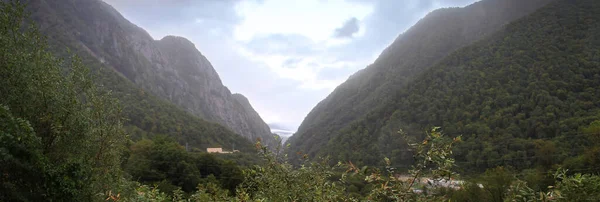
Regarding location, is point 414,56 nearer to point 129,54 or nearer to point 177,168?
point 177,168

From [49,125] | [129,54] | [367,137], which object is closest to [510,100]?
[367,137]

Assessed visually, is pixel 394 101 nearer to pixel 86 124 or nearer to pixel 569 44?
pixel 569 44

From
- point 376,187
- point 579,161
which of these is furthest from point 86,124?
point 579,161

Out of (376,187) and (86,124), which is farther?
(86,124)

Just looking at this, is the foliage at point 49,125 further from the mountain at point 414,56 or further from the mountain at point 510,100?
the mountain at point 414,56

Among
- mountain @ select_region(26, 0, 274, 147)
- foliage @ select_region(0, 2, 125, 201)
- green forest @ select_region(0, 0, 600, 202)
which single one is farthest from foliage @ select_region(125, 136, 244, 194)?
mountain @ select_region(26, 0, 274, 147)

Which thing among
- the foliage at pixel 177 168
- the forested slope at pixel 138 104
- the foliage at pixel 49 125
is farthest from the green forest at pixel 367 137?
the forested slope at pixel 138 104
